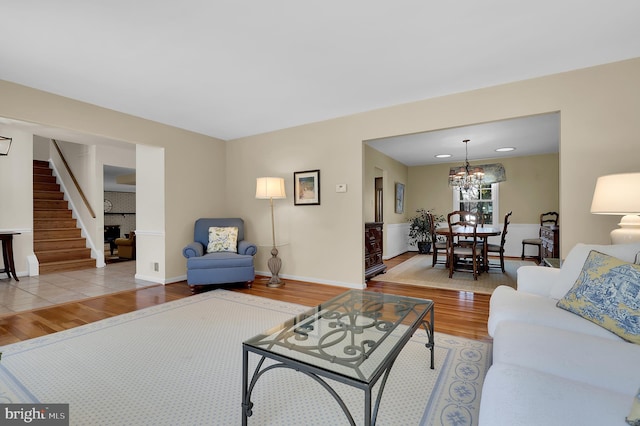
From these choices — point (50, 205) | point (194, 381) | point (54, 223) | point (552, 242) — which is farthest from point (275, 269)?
point (50, 205)

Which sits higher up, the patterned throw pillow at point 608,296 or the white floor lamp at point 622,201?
the white floor lamp at point 622,201

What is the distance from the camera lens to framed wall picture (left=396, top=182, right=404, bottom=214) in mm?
7106

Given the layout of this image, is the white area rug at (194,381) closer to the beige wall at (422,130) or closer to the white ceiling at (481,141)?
the beige wall at (422,130)

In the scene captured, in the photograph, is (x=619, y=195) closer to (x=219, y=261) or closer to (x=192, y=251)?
(x=219, y=261)

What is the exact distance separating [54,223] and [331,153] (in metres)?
5.93

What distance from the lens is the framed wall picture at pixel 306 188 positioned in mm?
4336

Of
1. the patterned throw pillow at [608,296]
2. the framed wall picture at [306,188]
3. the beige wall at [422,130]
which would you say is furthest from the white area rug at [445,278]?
the patterned throw pillow at [608,296]

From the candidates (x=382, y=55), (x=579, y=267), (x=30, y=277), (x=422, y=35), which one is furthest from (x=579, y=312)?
(x=30, y=277)

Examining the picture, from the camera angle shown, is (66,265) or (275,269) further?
(66,265)

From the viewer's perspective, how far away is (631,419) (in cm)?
80

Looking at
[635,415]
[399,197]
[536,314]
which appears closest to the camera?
[635,415]

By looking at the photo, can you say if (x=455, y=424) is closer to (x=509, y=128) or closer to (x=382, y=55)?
(x=382, y=55)

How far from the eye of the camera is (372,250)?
4.67 meters

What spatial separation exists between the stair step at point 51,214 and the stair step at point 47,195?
0.40 meters
